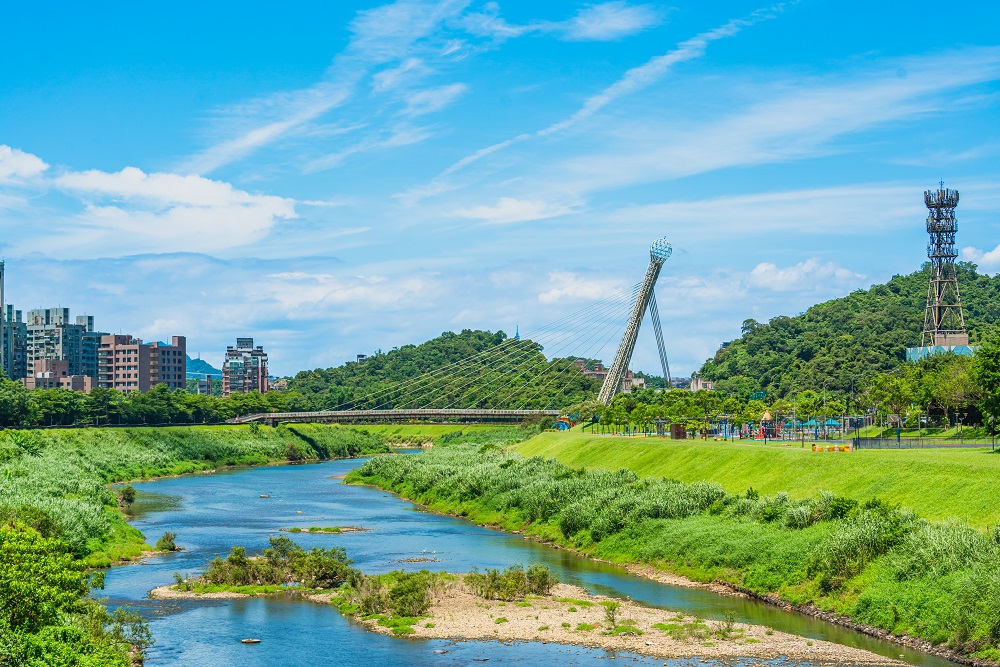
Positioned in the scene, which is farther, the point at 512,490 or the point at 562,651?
the point at 512,490

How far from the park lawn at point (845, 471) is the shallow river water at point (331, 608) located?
9681 millimetres

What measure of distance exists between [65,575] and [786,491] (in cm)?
3743

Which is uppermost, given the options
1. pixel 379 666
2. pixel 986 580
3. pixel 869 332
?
pixel 869 332

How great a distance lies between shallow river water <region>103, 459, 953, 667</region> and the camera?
3703cm

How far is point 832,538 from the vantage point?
4484 centimetres

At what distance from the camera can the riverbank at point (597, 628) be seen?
3694 centimetres

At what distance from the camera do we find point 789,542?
47.9m

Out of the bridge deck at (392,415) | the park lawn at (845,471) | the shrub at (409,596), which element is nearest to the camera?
the shrub at (409,596)

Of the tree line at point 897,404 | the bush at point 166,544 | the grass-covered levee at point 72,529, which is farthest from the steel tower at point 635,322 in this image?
the bush at point 166,544

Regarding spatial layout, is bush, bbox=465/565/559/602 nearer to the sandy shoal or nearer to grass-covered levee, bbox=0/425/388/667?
the sandy shoal

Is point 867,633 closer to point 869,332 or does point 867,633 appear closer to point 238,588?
point 238,588

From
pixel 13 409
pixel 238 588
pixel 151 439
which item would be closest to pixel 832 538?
pixel 238 588

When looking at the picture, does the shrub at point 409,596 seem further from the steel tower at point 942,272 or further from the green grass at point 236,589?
the steel tower at point 942,272

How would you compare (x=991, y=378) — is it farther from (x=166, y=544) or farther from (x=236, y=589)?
(x=166, y=544)
